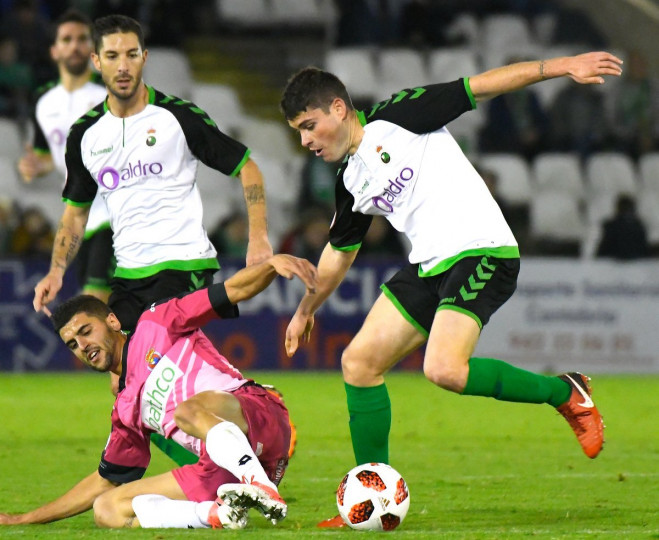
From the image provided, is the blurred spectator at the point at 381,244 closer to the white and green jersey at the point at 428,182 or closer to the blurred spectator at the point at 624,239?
the blurred spectator at the point at 624,239

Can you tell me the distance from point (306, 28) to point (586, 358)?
685cm

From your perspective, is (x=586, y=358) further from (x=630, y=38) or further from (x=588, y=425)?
(x=588, y=425)

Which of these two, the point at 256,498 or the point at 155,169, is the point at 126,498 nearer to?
the point at 256,498

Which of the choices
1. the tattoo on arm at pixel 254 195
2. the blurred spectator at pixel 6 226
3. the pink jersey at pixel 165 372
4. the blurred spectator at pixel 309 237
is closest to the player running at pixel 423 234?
the pink jersey at pixel 165 372

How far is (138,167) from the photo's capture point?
689 cm

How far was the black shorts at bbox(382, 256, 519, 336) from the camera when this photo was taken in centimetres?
573

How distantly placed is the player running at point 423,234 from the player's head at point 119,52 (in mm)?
1275

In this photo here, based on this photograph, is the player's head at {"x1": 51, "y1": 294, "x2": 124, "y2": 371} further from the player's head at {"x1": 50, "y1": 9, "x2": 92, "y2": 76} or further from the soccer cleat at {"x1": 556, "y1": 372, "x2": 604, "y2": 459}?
the player's head at {"x1": 50, "y1": 9, "x2": 92, "y2": 76}

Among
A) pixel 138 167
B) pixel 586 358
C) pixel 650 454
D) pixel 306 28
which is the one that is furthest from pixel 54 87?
pixel 306 28

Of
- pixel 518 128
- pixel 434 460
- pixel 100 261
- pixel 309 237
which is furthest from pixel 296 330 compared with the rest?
pixel 518 128

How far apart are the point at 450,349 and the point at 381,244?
8413 millimetres

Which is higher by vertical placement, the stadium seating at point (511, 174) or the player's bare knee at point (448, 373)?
the stadium seating at point (511, 174)

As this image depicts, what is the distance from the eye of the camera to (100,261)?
7781 millimetres

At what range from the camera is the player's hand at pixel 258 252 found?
6043 mm
